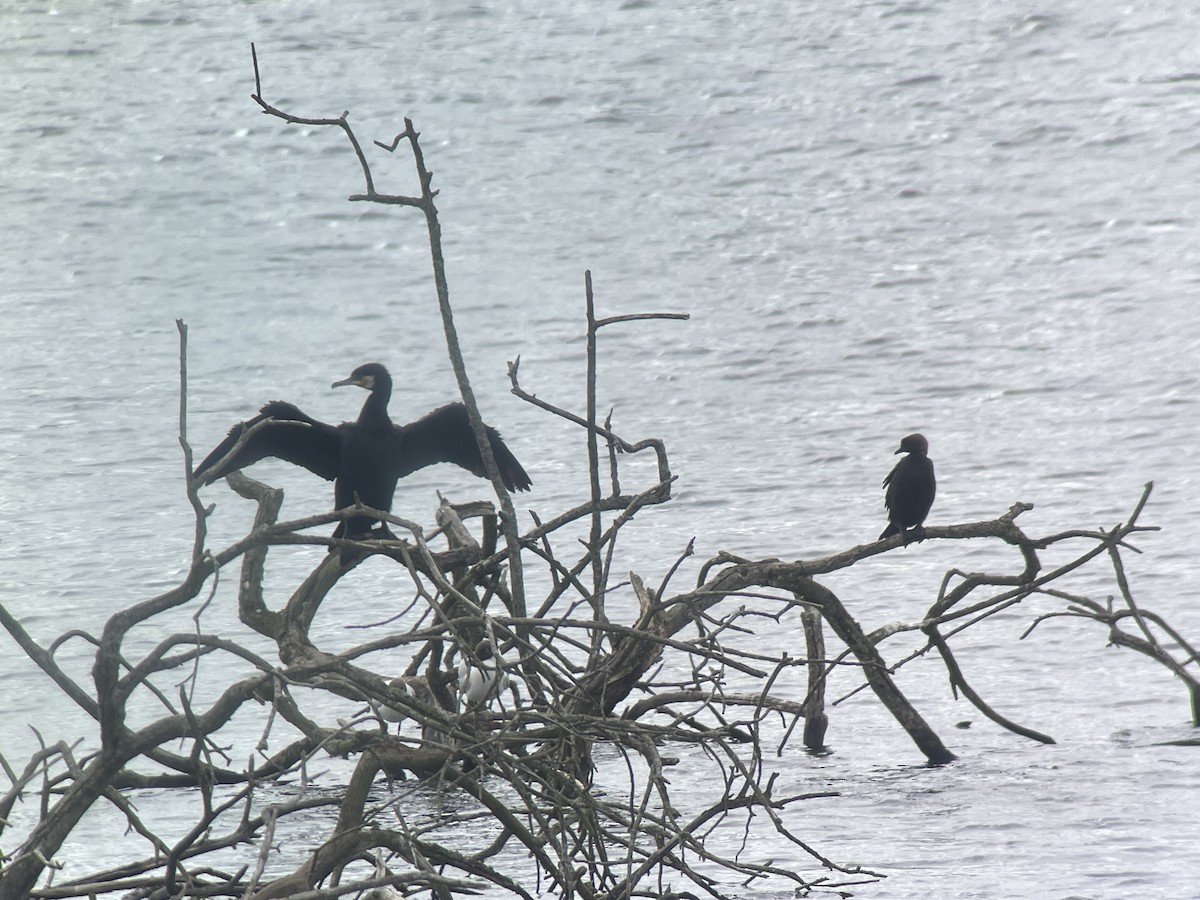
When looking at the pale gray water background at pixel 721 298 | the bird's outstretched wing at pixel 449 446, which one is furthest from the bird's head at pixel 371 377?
the pale gray water background at pixel 721 298

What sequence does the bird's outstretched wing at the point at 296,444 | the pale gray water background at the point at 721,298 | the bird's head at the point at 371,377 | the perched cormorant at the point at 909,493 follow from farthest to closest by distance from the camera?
the pale gray water background at the point at 721,298 → the bird's head at the point at 371,377 → the perched cormorant at the point at 909,493 → the bird's outstretched wing at the point at 296,444

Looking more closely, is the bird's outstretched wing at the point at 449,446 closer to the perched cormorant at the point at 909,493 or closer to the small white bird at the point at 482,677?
the small white bird at the point at 482,677

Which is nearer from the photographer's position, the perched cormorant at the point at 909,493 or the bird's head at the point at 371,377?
the perched cormorant at the point at 909,493

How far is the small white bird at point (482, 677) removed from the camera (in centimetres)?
325

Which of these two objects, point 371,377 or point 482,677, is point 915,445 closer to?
point 371,377

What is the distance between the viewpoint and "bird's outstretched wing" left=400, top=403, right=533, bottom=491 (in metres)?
5.76

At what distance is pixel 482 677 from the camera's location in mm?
3637

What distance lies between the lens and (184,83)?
89.8ft

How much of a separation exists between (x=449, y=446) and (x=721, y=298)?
1282 centimetres

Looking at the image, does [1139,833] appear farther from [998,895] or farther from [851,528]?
[851,528]

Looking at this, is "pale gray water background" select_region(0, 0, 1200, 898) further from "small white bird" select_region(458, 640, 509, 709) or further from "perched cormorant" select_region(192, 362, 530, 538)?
"perched cormorant" select_region(192, 362, 530, 538)

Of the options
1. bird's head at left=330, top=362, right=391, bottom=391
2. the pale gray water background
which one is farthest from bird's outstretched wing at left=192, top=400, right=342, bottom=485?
the pale gray water background

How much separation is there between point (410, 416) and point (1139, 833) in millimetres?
9260

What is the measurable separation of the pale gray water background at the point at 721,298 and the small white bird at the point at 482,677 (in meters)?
1.00
